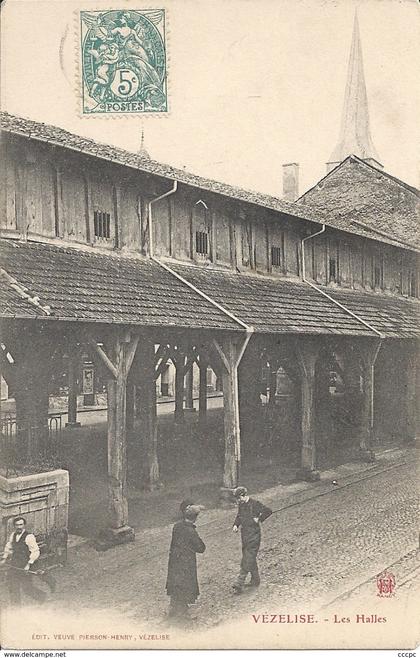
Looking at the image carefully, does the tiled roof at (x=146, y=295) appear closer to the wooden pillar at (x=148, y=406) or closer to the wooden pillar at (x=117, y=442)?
the wooden pillar at (x=117, y=442)

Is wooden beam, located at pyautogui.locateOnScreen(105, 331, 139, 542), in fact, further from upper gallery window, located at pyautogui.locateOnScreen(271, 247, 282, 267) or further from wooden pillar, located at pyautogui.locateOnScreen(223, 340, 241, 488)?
upper gallery window, located at pyautogui.locateOnScreen(271, 247, 282, 267)

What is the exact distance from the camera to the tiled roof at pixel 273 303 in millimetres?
12297

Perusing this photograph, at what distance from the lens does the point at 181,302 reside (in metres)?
10.9

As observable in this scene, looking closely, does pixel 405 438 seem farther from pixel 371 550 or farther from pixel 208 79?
pixel 208 79

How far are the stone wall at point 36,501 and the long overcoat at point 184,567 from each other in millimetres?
1846

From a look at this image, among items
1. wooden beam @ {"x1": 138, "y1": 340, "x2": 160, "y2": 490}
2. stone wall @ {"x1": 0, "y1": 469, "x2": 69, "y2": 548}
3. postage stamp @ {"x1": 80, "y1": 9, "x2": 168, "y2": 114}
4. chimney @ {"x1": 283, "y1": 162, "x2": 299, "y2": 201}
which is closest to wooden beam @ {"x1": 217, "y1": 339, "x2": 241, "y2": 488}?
wooden beam @ {"x1": 138, "y1": 340, "x2": 160, "y2": 490}

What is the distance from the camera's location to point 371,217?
2530cm

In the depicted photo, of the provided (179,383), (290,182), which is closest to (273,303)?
(179,383)

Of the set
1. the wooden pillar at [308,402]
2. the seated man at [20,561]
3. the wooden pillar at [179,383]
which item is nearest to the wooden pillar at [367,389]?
the wooden pillar at [308,402]

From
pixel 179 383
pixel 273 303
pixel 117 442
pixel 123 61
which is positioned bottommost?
pixel 117 442

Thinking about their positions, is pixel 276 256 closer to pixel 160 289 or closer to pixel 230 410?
pixel 230 410

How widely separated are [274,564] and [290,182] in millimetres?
21093

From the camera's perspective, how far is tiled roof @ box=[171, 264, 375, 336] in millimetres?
12297

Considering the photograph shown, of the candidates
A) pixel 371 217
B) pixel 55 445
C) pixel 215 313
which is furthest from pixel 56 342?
pixel 371 217
